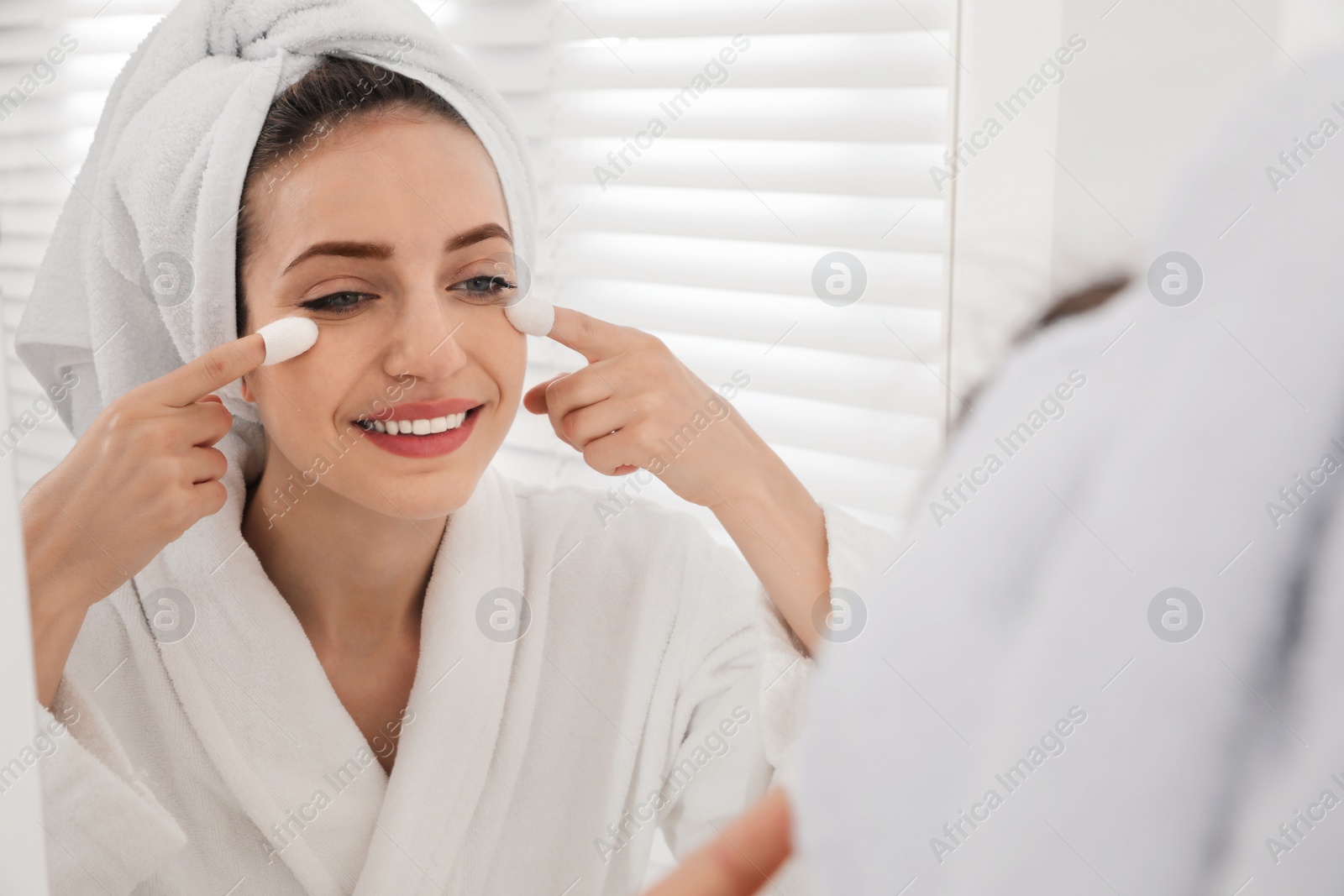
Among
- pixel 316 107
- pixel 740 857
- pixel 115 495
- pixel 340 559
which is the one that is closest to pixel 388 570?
pixel 340 559

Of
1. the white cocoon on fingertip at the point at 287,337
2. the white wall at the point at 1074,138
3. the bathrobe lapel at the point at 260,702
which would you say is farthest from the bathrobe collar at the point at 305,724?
the white wall at the point at 1074,138

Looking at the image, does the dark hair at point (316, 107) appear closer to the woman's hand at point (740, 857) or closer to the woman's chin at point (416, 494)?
the woman's chin at point (416, 494)

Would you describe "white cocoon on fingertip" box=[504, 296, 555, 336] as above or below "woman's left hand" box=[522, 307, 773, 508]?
above

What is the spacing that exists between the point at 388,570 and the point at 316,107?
27 cm

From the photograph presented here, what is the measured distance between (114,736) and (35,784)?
120 millimetres

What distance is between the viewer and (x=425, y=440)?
1.70ft

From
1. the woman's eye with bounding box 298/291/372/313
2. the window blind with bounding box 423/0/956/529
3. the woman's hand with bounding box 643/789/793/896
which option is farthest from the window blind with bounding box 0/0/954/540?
the woman's hand with bounding box 643/789/793/896

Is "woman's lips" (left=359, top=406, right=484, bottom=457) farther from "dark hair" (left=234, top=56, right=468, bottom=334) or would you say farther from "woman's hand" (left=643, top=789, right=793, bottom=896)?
"woman's hand" (left=643, top=789, right=793, bottom=896)

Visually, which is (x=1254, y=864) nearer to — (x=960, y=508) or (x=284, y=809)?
(x=960, y=508)

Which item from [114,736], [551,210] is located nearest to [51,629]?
[114,736]

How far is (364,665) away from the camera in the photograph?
1.82 feet

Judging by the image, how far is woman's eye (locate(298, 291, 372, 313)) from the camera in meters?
0.47

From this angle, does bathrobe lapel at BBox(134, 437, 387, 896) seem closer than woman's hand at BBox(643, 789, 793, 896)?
No

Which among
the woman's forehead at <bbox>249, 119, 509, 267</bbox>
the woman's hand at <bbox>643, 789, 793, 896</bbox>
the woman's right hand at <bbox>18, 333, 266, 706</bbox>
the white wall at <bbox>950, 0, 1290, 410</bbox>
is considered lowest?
the woman's hand at <bbox>643, 789, 793, 896</bbox>
